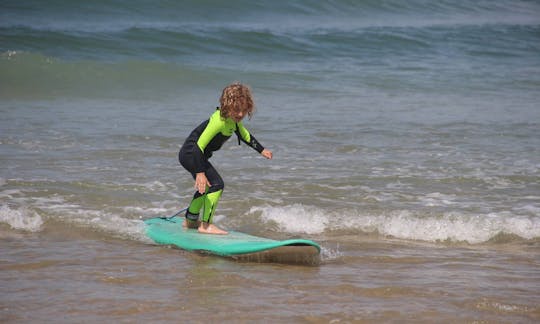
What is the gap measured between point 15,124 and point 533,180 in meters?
6.46

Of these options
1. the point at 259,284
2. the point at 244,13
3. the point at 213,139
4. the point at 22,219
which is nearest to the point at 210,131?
the point at 213,139

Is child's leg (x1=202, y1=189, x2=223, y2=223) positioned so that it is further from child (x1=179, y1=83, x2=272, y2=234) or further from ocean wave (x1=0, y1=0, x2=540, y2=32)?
ocean wave (x1=0, y1=0, x2=540, y2=32)

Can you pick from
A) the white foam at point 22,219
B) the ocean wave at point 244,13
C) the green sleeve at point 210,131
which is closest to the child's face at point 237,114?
the green sleeve at point 210,131

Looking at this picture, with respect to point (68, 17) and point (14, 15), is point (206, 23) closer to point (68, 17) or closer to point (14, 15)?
point (68, 17)

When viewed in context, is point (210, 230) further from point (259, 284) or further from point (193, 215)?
point (259, 284)

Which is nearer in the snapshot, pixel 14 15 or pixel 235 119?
pixel 235 119

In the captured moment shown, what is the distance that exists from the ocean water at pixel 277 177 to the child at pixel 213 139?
0.54 metres

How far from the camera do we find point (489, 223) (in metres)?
6.11

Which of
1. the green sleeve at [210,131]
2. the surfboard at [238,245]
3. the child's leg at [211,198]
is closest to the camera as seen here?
the surfboard at [238,245]

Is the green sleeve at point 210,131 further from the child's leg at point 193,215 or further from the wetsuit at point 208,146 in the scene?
the child's leg at point 193,215

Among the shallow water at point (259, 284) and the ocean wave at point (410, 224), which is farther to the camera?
the ocean wave at point (410, 224)

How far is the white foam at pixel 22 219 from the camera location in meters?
5.82

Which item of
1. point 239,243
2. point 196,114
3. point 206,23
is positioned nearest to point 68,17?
point 206,23

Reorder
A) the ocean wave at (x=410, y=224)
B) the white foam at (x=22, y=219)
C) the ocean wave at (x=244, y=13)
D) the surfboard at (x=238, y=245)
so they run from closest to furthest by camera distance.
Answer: the surfboard at (x=238, y=245) → the white foam at (x=22, y=219) → the ocean wave at (x=410, y=224) → the ocean wave at (x=244, y=13)
